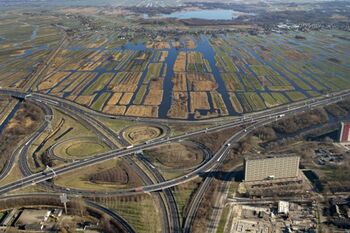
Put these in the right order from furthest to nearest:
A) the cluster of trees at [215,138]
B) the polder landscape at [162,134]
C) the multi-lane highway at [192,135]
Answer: the cluster of trees at [215,138]
the multi-lane highway at [192,135]
the polder landscape at [162,134]

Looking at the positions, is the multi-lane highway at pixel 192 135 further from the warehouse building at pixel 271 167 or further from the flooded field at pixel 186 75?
the warehouse building at pixel 271 167

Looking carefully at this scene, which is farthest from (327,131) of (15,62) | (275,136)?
(15,62)

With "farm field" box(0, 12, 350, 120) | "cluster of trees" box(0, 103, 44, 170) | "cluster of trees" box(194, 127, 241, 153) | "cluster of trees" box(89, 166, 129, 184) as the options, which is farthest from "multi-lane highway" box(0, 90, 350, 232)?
"farm field" box(0, 12, 350, 120)

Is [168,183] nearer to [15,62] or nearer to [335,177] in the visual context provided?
[335,177]

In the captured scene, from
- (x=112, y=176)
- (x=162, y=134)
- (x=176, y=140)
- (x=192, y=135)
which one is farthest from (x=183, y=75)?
(x=112, y=176)

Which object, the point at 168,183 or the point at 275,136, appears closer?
the point at 168,183

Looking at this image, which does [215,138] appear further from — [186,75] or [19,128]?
[186,75]

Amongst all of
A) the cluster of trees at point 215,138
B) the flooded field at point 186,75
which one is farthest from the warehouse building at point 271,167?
the flooded field at point 186,75
